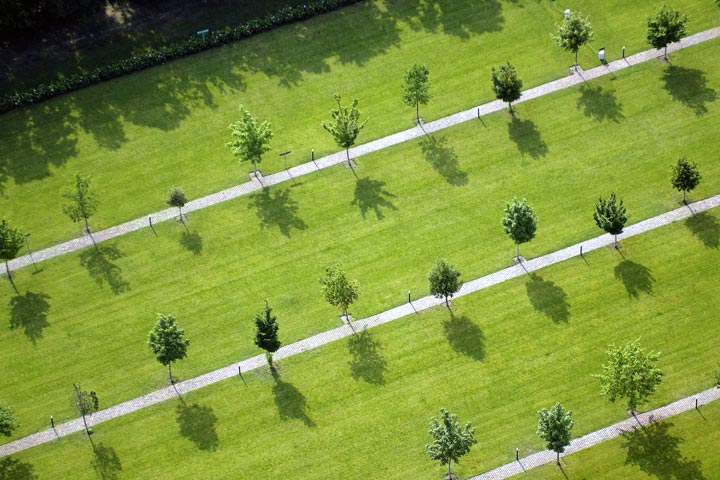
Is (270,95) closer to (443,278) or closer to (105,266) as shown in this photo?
(105,266)

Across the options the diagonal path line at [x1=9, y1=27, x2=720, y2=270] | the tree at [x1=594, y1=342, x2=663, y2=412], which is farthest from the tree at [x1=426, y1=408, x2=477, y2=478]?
the diagonal path line at [x1=9, y1=27, x2=720, y2=270]

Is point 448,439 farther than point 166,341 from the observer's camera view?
No

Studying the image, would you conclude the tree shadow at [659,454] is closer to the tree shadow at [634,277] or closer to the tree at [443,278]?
the tree shadow at [634,277]

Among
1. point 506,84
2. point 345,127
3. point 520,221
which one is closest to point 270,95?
point 345,127

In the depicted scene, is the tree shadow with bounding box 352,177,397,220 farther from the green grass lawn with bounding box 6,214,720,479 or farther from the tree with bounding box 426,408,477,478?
the tree with bounding box 426,408,477,478

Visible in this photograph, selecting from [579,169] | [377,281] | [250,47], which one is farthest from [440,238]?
[250,47]

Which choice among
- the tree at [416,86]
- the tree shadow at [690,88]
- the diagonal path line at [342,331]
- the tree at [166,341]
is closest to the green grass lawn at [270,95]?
the tree shadow at [690,88]
